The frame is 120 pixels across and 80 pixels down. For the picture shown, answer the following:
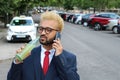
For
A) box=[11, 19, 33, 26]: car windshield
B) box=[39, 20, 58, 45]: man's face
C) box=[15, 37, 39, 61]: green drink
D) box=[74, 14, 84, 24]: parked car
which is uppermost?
box=[39, 20, 58, 45]: man's face

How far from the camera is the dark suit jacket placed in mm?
3375

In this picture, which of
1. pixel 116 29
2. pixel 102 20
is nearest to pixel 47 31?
pixel 116 29

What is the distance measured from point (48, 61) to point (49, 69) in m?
0.07

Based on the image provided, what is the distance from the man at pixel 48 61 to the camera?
11.1 ft

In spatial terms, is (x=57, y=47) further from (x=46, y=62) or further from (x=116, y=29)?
(x=116, y=29)

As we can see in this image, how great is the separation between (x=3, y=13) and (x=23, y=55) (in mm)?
33111

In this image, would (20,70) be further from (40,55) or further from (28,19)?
(28,19)

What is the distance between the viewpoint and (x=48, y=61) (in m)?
3.46

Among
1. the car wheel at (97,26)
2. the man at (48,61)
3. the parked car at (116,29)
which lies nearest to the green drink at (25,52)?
the man at (48,61)

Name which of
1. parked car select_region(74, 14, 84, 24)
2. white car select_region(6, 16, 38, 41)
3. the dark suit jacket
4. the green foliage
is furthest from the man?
parked car select_region(74, 14, 84, 24)

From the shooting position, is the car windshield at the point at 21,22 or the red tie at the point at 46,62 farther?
the car windshield at the point at 21,22

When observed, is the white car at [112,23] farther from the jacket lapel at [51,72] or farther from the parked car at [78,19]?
the jacket lapel at [51,72]

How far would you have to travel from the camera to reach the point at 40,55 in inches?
139

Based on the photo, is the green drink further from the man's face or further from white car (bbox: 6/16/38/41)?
white car (bbox: 6/16/38/41)
